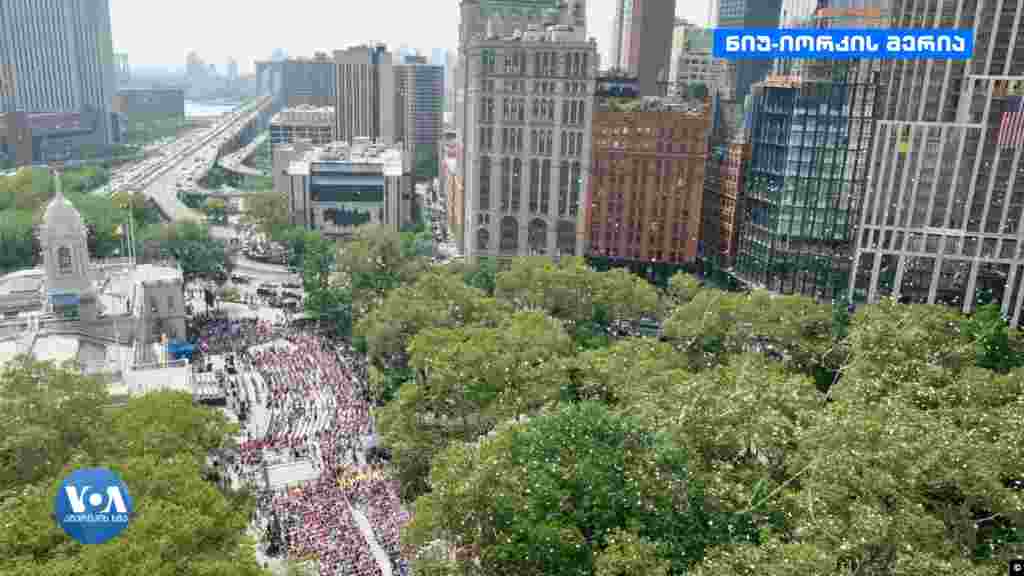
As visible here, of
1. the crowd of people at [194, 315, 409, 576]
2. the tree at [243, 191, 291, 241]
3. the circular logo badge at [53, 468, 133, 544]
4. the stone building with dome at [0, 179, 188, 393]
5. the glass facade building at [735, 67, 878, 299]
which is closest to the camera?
the circular logo badge at [53, 468, 133, 544]

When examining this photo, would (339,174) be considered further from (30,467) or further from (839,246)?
(30,467)

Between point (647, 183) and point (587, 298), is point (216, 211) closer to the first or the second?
point (647, 183)

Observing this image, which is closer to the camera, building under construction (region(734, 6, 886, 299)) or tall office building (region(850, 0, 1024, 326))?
tall office building (region(850, 0, 1024, 326))

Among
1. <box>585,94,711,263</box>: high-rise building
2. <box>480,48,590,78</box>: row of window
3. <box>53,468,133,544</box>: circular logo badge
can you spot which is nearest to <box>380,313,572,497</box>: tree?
<box>53,468,133,544</box>: circular logo badge

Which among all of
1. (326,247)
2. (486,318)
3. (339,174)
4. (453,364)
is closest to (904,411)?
(453,364)

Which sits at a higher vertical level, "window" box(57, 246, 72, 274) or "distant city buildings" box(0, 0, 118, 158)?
"distant city buildings" box(0, 0, 118, 158)

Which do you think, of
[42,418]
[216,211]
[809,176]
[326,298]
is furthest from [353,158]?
[42,418]

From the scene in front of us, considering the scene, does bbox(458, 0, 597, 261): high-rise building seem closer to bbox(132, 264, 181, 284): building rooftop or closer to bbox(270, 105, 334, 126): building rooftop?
bbox(132, 264, 181, 284): building rooftop
